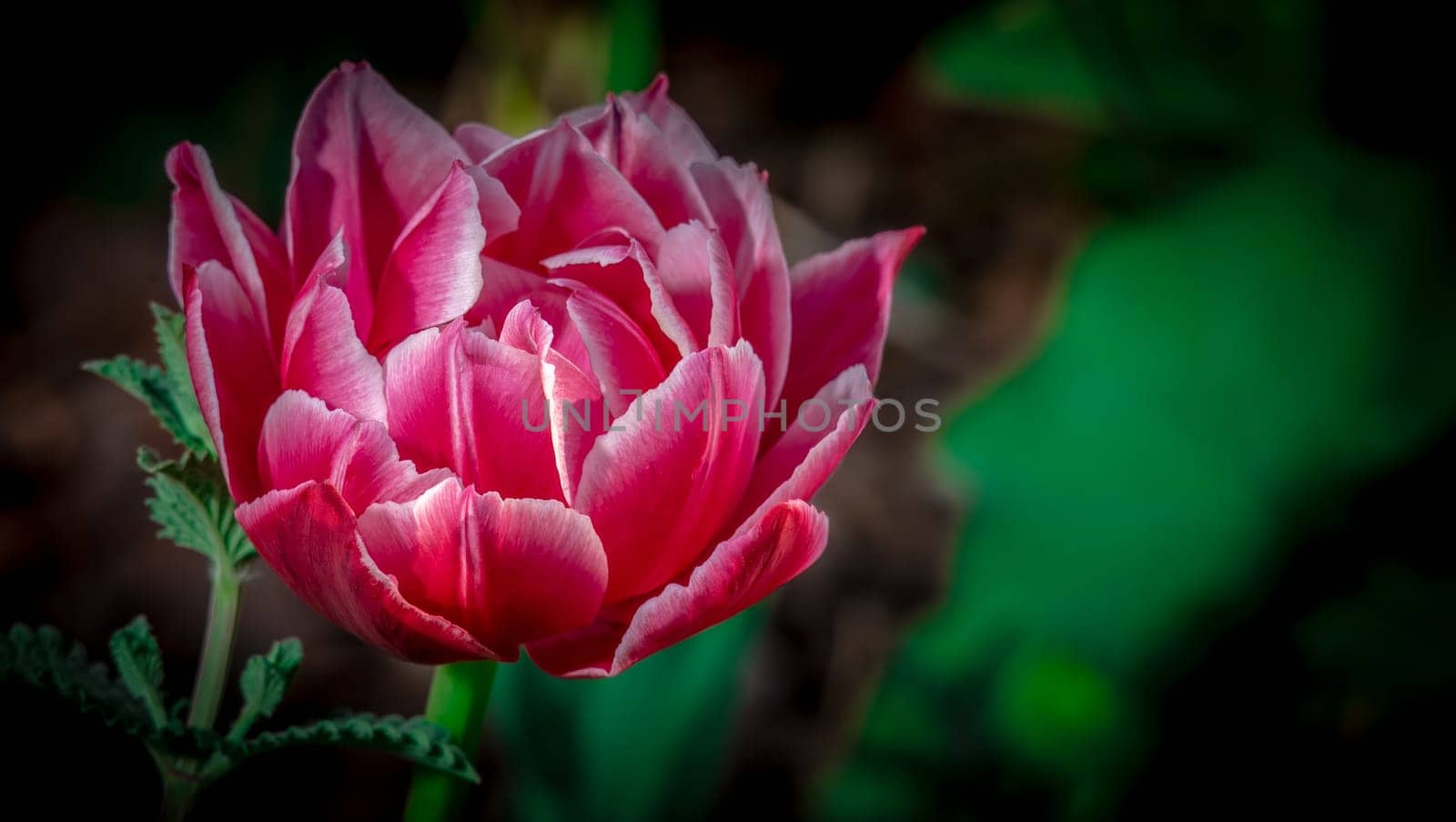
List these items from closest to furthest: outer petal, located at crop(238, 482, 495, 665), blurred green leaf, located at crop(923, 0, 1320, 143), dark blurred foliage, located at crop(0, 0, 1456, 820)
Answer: outer petal, located at crop(238, 482, 495, 665), dark blurred foliage, located at crop(0, 0, 1456, 820), blurred green leaf, located at crop(923, 0, 1320, 143)

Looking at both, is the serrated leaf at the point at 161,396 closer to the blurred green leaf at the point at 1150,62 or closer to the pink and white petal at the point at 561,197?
the pink and white petal at the point at 561,197

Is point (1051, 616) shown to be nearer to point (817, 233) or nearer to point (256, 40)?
point (817, 233)

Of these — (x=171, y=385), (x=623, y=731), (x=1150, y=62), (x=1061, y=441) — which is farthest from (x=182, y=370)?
(x=1150, y=62)

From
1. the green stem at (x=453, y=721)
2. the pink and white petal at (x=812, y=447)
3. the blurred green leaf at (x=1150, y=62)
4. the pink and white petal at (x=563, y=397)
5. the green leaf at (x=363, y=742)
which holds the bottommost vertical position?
the blurred green leaf at (x=1150, y=62)

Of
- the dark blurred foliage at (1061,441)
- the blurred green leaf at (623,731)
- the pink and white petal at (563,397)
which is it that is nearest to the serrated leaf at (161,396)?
the pink and white petal at (563,397)

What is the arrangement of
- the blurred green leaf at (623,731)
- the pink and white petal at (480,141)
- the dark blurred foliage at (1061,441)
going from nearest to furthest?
the pink and white petal at (480,141) < the blurred green leaf at (623,731) < the dark blurred foliage at (1061,441)

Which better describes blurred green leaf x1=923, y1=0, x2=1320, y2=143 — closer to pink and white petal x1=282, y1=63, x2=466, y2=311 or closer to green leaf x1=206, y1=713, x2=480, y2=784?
pink and white petal x1=282, y1=63, x2=466, y2=311

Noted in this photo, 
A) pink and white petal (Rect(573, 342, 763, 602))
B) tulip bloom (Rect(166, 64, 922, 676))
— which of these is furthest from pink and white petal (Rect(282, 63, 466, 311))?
pink and white petal (Rect(573, 342, 763, 602))
